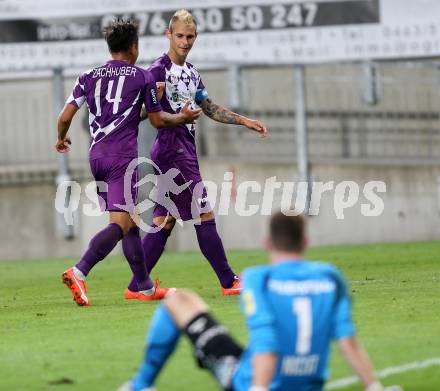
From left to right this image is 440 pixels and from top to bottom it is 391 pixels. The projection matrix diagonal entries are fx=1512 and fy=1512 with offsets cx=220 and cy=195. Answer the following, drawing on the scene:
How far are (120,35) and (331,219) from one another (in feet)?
34.1

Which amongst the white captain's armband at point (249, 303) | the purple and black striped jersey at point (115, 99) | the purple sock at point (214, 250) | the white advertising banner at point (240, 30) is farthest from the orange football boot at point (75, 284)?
the white advertising banner at point (240, 30)

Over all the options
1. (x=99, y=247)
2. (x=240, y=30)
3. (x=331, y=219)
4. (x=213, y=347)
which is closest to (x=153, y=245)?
(x=99, y=247)

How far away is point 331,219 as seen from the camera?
21.6m

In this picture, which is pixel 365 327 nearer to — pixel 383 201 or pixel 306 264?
pixel 306 264

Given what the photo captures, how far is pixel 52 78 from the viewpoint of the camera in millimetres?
22359

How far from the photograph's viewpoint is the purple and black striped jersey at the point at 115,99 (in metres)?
11.6

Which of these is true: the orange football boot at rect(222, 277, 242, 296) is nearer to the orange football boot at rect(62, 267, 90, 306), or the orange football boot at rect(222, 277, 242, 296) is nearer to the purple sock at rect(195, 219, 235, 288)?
the purple sock at rect(195, 219, 235, 288)

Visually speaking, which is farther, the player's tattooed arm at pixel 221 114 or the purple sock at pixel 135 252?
the player's tattooed arm at pixel 221 114

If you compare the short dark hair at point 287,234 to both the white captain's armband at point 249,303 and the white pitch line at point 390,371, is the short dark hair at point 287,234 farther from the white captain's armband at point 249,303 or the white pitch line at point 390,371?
the white pitch line at point 390,371

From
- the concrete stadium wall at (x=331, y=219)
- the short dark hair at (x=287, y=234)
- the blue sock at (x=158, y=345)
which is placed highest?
the short dark hair at (x=287, y=234)

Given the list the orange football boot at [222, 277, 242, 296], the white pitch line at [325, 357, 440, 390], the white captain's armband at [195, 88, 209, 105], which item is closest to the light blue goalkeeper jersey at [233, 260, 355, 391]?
the white pitch line at [325, 357, 440, 390]

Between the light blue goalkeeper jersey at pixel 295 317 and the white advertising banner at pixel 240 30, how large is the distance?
16.2m

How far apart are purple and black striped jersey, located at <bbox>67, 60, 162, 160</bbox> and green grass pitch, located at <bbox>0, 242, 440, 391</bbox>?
1270mm

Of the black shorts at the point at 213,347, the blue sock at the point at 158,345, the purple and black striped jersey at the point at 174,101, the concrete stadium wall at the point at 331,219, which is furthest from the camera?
the concrete stadium wall at the point at 331,219
